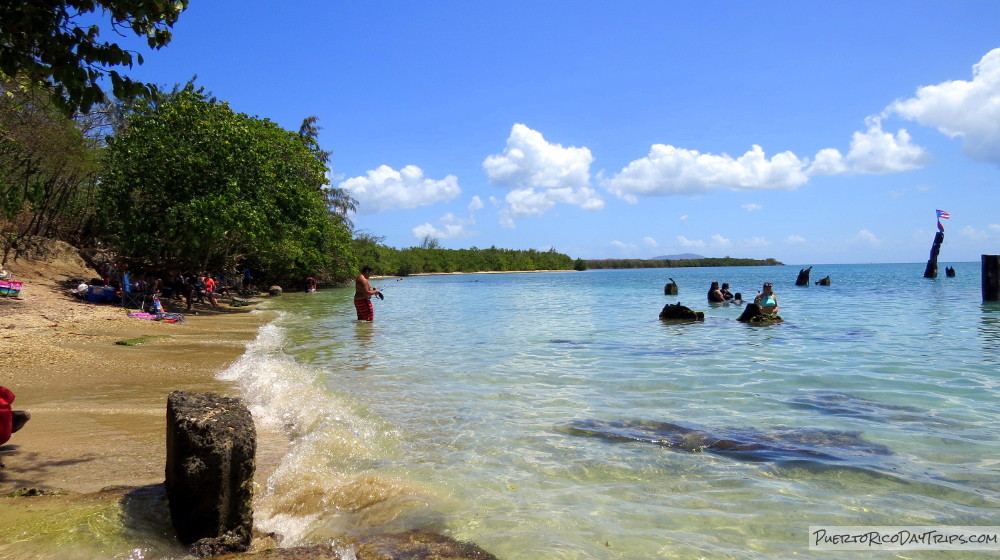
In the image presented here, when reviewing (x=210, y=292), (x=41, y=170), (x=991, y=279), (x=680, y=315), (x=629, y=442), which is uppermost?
(x=41, y=170)

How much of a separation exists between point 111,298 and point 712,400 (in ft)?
56.6

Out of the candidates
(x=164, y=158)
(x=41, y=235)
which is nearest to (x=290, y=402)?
(x=164, y=158)

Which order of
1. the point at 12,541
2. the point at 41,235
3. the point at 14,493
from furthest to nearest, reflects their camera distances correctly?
the point at 41,235
the point at 14,493
the point at 12,541

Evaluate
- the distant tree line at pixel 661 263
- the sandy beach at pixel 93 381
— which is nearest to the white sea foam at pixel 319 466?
the sandy beach at pixel 93 381

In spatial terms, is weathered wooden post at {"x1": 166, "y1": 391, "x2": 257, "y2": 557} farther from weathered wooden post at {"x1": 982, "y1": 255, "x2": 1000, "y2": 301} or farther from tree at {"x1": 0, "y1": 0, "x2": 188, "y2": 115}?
weathered wooden post at {"x1": 982, "y1": 255, "x2": 1000, "y2": 301}

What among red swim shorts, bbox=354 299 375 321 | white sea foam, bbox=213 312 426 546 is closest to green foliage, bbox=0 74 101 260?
red swim shorts, bbox=354 299 375 321

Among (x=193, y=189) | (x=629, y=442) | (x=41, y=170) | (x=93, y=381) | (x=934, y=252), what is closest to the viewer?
(x=629, y=442)

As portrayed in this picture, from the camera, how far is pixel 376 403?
24.4 feet

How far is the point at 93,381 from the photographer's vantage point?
762 centimetres

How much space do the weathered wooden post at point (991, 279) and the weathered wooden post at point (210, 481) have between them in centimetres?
2942

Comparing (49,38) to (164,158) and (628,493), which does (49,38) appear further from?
(164,158)

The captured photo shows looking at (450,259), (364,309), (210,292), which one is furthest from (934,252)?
(450,259)

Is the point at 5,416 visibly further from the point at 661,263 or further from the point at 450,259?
the point at 661,263

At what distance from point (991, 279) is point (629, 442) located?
2643 centimetres
